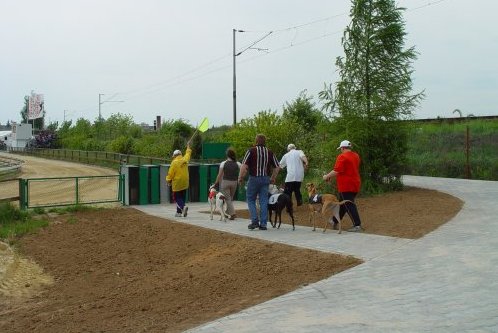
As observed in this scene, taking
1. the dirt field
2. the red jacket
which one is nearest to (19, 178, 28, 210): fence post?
the dirt field

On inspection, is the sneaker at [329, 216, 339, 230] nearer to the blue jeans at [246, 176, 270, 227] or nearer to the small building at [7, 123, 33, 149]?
the blue jeans at [246, 176, 270, 227]

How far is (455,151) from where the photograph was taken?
27031mm

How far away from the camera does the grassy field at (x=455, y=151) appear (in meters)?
23.6

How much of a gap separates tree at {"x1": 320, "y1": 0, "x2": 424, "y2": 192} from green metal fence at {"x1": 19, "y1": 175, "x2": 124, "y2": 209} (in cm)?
693

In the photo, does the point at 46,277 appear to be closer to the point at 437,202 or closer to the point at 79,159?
the point at 437,202

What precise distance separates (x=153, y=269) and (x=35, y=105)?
9897 cm

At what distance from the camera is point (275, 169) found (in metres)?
11.8

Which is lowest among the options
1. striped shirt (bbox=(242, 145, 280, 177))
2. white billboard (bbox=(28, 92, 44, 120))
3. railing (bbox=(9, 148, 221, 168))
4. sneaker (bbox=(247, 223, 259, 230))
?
sneaker (bbox=(247, 223, 259, 230))

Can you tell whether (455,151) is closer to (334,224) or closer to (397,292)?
(334,224)

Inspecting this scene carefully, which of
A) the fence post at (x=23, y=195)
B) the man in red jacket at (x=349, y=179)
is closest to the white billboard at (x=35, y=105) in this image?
the fence post at (x=23, y=195)

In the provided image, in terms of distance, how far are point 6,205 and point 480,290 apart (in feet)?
39.4

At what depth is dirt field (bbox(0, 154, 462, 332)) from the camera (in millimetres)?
7398

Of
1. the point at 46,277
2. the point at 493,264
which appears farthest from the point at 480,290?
the point at 46,277

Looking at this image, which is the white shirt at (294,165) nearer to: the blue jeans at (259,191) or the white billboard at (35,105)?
the blue jeans at (259,191)
